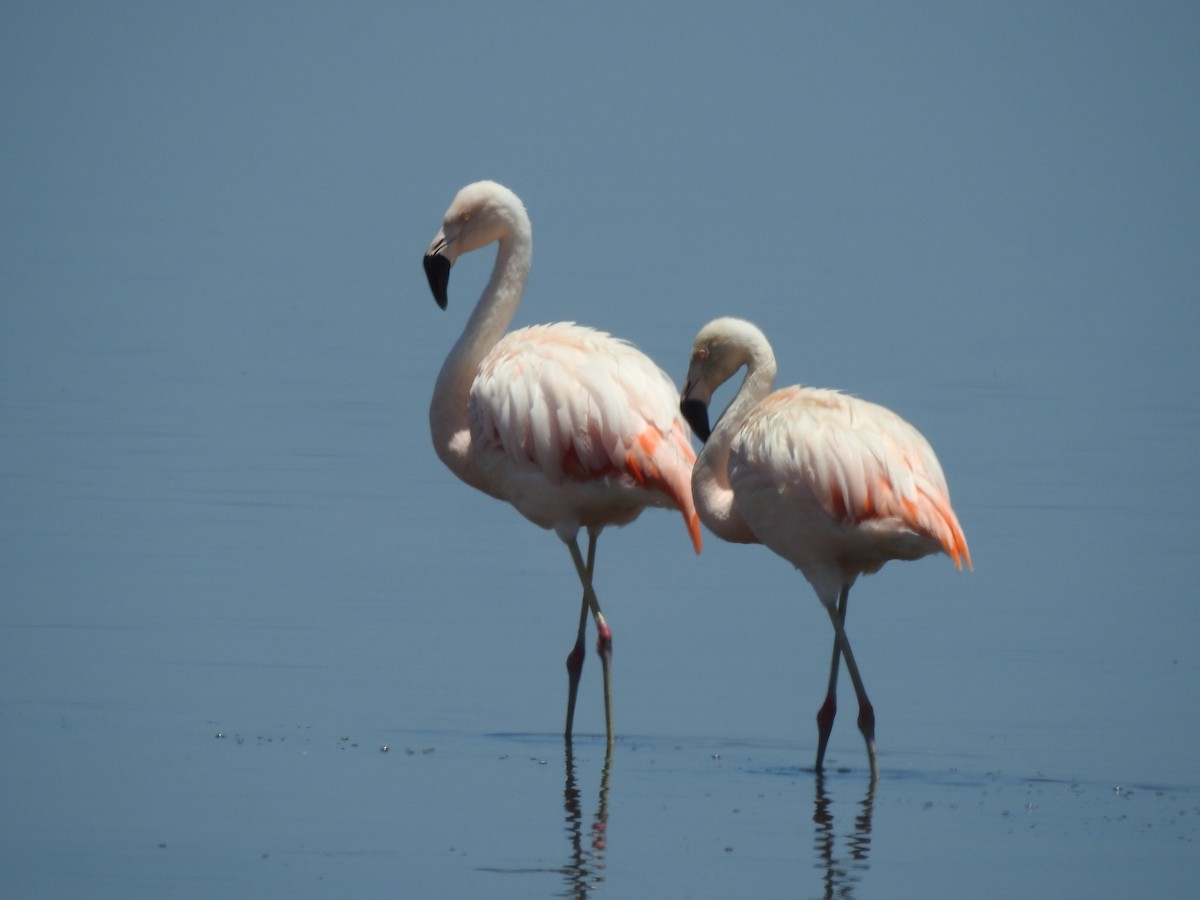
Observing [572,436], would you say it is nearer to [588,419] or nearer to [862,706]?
[588,419]

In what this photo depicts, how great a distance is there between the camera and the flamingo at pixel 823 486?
6.67 metres

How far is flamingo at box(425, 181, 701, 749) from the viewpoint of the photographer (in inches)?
→ 290

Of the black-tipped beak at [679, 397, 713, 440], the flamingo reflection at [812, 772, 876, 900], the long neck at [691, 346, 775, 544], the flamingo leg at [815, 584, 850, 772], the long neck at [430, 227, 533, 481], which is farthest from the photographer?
the long neck at [430, 227, 533, 481]

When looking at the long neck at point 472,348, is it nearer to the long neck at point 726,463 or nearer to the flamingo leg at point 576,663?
the flamingo leg at point 576,663

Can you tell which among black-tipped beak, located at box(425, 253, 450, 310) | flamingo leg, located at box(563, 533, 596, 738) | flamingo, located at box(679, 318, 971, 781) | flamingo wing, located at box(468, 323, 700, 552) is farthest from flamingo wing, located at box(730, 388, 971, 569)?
black-tipped beak, located at box(425, 253, 450, 310)

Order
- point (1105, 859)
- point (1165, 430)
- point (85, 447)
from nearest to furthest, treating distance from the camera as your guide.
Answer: point (1105, 859)
point (85, 447)
point (1165, 430)

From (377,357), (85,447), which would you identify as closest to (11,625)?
(85,447)

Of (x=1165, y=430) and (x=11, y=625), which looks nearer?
(x=11, y=625)

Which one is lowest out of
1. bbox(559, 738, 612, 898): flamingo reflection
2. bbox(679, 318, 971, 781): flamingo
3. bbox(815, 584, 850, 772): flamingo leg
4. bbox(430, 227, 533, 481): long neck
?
bbox(559, 738, 612, 898): flamingo reflection

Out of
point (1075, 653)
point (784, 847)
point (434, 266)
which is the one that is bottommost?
point (784, 847)

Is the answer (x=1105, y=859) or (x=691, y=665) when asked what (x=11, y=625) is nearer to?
(x=691, y=665)

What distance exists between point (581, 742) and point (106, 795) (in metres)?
1.66

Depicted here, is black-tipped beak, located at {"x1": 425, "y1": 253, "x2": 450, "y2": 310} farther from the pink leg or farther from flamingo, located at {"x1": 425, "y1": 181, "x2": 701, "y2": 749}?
the pink leg

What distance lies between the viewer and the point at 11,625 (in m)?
7.98
